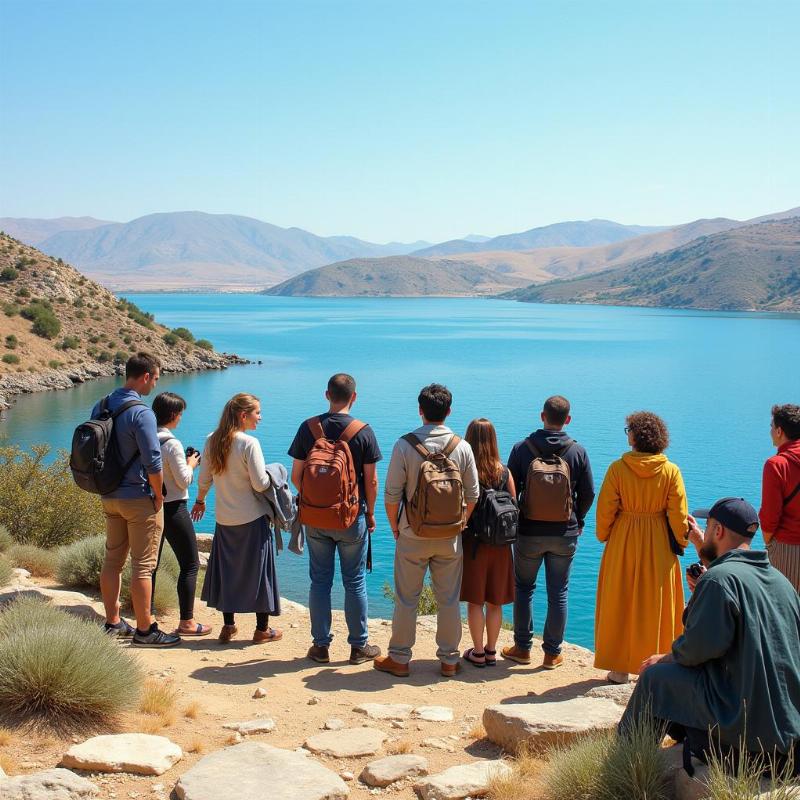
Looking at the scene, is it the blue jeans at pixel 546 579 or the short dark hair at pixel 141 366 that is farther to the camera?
the blue jeans at pixel 546 579

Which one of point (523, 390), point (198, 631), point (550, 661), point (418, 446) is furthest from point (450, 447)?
point (523, 390)

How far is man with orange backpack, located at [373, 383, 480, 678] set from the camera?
5980 millimetres

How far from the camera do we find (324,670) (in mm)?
6496

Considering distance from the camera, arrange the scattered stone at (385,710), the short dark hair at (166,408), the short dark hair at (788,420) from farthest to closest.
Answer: the short dark hair at (166,408)
the short dark hair at (788,420)
the scattered stone at (385,710)

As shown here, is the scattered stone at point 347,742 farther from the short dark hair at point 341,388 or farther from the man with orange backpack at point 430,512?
the short dark hair at point 341,388

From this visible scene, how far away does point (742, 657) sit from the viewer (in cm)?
363

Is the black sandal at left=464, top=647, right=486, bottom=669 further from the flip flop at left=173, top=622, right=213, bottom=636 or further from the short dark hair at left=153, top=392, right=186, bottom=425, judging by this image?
the short dark hair at left=153, top=392, right=186, bottom=425

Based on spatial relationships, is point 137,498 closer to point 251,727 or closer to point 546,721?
point 251,727

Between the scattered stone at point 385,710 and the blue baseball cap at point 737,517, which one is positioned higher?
the blue baseball cap at point 737,517

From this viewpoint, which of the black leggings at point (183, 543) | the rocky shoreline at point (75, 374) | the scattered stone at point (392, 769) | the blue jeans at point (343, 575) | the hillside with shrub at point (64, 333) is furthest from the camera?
the hillside with shrub at point (64, 333)

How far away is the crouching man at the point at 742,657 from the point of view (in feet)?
11.8

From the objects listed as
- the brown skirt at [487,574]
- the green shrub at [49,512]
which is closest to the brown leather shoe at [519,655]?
the brown skirt at [487,574]

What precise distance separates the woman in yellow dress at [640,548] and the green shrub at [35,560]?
6.26 metres

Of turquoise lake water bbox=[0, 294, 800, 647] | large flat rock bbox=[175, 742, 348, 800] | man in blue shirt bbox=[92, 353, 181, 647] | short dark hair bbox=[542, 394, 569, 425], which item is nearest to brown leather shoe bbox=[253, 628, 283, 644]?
man in blue shirt bbox=[92, 353, 181, 647]
